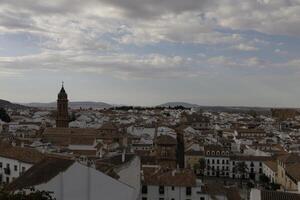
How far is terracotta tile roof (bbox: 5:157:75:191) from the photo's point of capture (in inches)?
1101

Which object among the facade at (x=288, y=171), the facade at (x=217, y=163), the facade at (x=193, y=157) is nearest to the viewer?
the facade at (x=288, y=171)

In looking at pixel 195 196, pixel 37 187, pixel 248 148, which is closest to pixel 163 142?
pixel 195 196

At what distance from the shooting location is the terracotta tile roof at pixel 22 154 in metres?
43.8

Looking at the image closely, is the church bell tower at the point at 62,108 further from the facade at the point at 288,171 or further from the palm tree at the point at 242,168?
the facade at the point at 288,171

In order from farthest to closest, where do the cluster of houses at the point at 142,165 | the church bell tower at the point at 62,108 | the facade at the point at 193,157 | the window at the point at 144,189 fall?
the church bell tower at the point at 62,108
the facade at the point at 193,157
the window at the point at 144,189
the cluster of houses at the point at 142,165

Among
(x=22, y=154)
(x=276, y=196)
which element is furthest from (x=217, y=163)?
(x=276, y=196)

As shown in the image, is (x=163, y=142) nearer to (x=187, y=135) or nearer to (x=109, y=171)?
(x=109, y=171)

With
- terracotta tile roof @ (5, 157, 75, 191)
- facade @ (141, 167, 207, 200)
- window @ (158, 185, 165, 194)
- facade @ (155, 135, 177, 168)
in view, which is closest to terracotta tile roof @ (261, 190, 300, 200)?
terracotta tile roof @ (5, 157, 75, 191)

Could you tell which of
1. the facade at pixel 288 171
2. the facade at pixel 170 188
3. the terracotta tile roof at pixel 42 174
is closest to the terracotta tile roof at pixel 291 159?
the facade at pixel 288 171

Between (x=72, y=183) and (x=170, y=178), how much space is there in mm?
17610

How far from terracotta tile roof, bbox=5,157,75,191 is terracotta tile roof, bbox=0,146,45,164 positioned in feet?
44.8

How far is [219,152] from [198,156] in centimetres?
452

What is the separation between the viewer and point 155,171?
4697cm

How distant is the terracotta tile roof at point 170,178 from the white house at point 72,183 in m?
14.5
